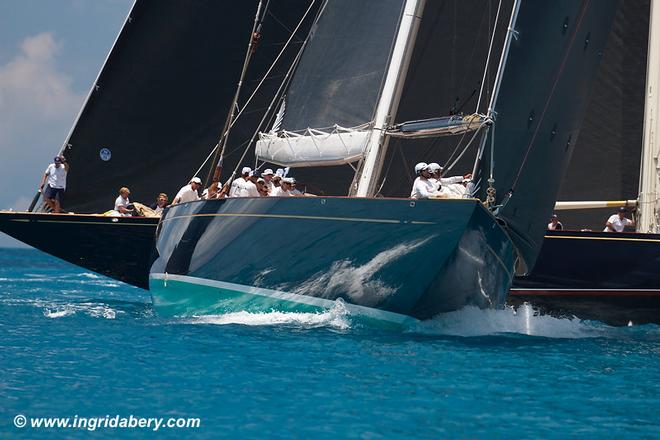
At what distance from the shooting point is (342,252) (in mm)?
13344

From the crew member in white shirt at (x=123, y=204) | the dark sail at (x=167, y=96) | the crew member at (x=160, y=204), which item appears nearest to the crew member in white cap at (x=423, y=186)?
the crew member at (x=160, y=204)

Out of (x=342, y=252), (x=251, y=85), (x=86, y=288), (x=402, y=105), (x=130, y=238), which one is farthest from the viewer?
(x=86, y=288)

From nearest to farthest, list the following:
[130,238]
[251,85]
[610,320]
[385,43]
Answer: [385,43] → [610,320] → [130,238] → [251,85]

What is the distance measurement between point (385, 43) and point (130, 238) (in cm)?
799

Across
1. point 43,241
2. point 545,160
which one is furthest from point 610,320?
point 43,241

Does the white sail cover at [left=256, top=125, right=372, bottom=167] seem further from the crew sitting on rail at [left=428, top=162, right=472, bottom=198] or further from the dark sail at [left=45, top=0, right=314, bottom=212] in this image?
the dark sail at [left=45, top=0, right=314, bottom=212]

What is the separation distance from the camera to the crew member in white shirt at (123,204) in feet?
70.9

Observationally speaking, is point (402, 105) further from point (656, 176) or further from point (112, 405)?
point (112, 405)

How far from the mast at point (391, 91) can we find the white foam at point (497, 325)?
236 centimetres

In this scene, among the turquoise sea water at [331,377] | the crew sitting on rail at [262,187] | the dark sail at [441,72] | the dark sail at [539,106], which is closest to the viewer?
the turquoise sea water at [331,377]

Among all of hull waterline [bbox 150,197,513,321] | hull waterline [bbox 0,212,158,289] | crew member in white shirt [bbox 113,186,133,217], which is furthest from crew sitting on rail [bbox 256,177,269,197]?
crew member in white shirt [bbox 113,186,133,217]

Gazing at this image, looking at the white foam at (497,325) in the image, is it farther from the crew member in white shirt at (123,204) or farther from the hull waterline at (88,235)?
the crew member in white shirt at (123,204)

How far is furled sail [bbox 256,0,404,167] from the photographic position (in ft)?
51.9

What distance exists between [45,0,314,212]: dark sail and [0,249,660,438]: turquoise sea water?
710 cm
